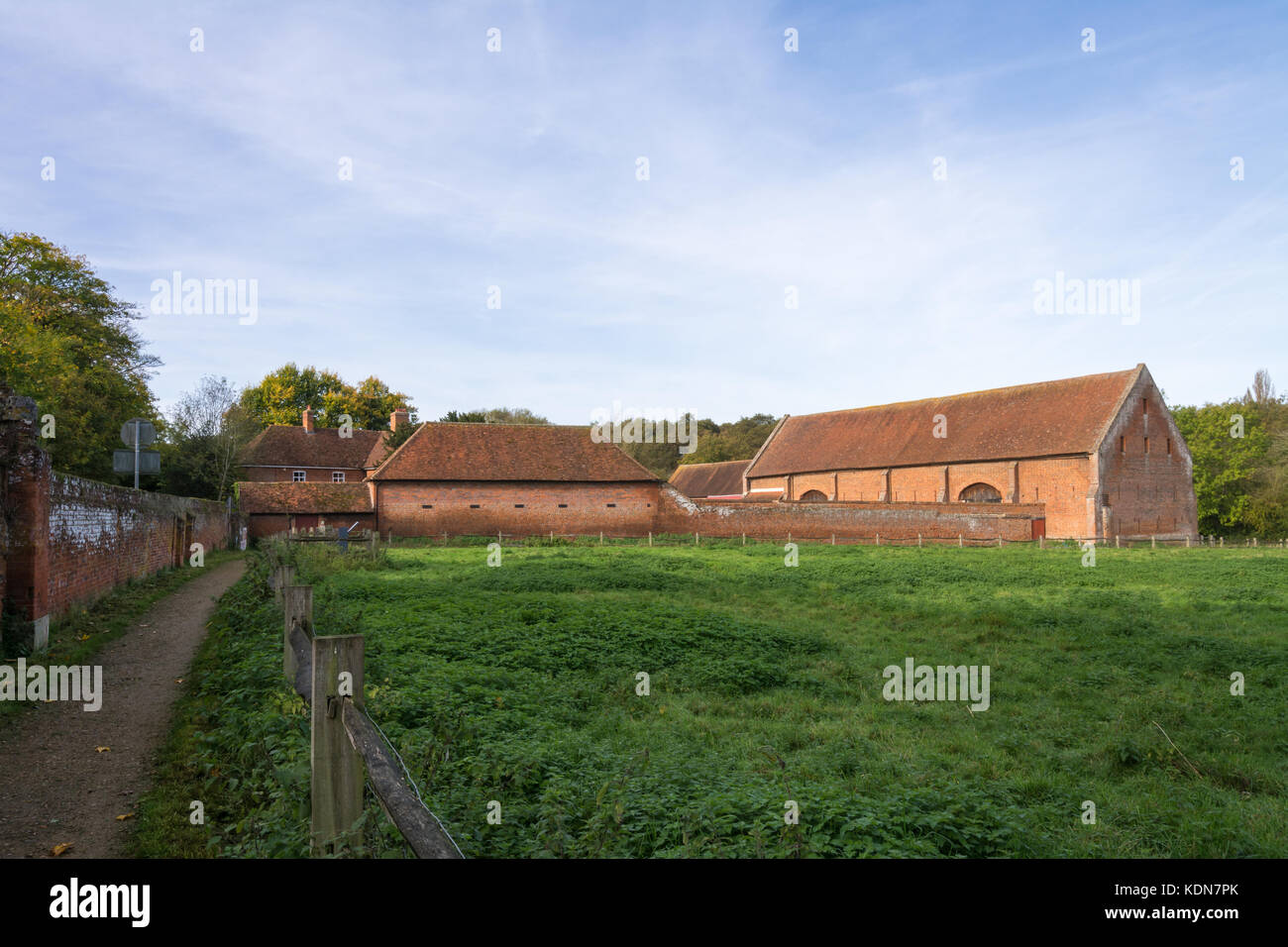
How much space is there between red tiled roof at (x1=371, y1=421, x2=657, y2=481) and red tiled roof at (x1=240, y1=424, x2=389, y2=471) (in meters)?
17.8

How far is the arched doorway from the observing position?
1773 inches

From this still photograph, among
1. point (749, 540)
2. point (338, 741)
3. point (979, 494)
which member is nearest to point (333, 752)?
point (338, 741)

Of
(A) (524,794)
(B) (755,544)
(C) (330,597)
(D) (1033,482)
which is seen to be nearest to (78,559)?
(C) (330,597)

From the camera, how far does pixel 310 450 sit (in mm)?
59688

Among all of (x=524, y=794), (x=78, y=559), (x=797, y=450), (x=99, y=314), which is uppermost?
(x=99, y=314)

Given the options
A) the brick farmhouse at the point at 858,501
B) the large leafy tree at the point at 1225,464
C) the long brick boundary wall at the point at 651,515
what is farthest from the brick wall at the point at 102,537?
the large leafy tree at the point at 1225,464

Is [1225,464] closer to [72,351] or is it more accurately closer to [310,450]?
[310,450]

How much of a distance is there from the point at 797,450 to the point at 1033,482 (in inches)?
658

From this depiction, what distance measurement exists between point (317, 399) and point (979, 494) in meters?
55.1

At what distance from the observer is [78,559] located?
1381 centimetres

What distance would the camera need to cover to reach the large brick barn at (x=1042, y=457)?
41.6 meters
